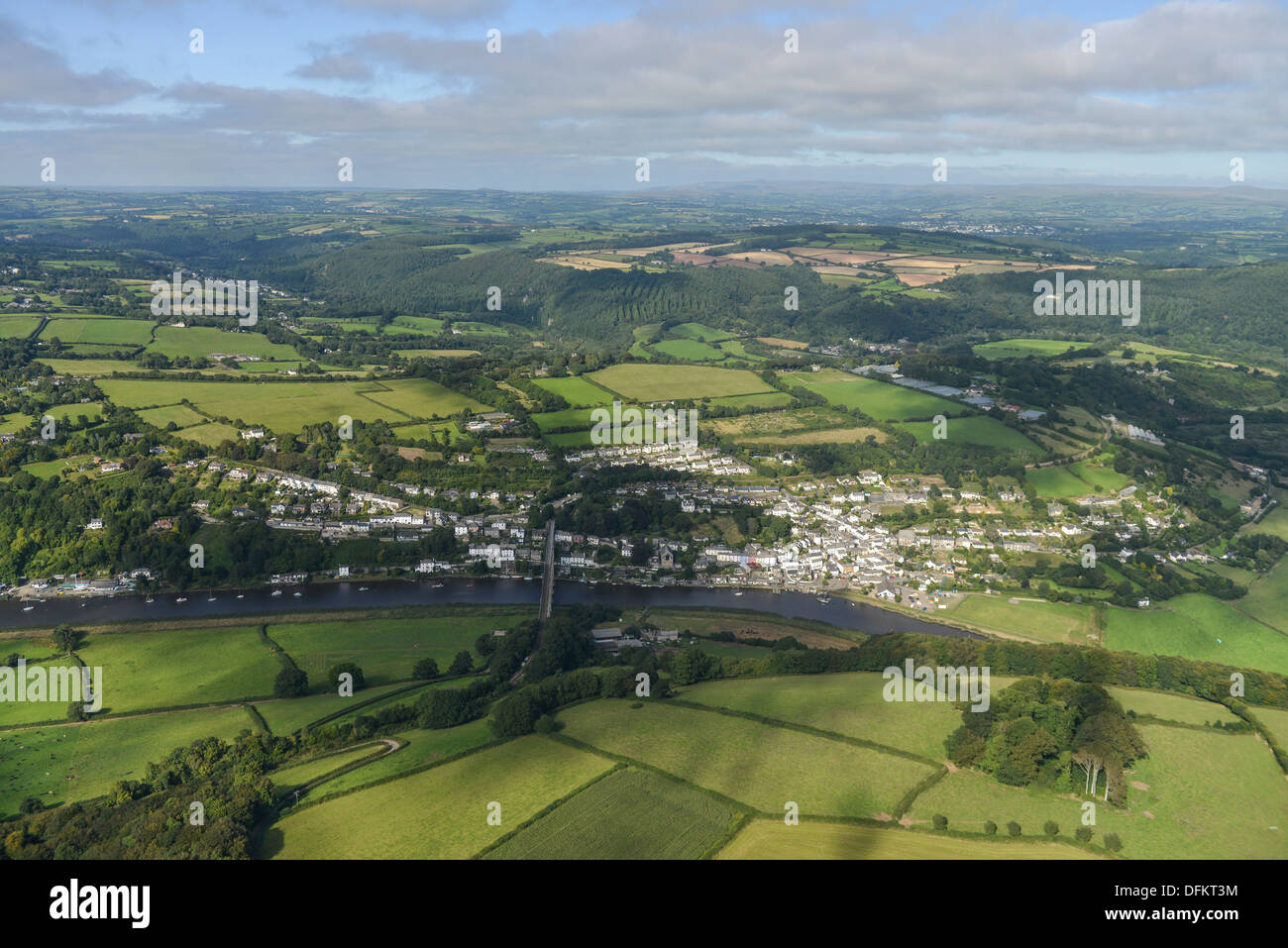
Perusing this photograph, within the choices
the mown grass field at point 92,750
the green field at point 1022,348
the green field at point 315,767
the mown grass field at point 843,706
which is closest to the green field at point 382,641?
the mown grass field at point 92,750

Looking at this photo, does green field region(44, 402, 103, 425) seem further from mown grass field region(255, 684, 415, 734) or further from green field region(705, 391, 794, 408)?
green field region(705, 391, 794, 408)

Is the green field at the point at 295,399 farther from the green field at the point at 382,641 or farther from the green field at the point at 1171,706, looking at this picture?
the green field at the point at 1171,706

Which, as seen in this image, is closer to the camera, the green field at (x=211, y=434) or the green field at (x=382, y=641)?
the green field at (x=382, y=641)

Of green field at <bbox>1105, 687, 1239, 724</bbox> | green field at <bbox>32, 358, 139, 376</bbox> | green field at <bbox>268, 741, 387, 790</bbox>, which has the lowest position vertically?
green field at <bbox>268, 741, 387, 790</bbox>

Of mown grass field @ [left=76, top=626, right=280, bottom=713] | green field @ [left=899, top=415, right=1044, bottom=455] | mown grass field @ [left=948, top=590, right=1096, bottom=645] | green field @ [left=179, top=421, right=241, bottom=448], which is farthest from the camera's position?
green field @ [left=899, top=415, right=1044, bottom=455]

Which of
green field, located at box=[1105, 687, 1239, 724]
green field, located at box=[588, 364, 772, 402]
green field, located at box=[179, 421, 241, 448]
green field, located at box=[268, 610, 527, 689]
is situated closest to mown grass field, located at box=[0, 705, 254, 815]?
green field, located at box=[268, 610, 527, 689]

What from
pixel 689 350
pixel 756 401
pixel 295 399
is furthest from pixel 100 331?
pixel 756 401
